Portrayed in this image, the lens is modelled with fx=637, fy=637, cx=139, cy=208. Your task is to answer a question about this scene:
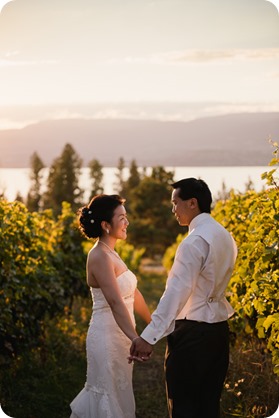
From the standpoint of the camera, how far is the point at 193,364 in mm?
4465

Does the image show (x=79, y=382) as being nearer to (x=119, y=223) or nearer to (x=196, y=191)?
(x=119, y=223)

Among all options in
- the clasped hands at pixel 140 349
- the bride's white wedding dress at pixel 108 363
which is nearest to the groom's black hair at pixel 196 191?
the bride's white wedding dress at pixel 108 363

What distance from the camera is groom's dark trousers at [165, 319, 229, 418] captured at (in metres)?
4.45

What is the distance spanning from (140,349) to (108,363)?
1.46 feet

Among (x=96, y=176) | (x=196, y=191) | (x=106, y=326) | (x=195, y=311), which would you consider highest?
(x=96, y=176)

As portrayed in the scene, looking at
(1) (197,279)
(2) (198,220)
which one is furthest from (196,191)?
(1) (197,279)

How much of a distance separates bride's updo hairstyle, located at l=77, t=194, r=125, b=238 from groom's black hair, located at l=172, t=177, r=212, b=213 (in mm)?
739

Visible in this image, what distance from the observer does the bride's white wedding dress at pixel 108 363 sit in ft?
16.7

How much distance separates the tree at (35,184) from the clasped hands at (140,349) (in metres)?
51.1

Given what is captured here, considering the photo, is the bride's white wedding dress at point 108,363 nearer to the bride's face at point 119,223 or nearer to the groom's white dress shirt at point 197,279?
the bride's face at point 119,223

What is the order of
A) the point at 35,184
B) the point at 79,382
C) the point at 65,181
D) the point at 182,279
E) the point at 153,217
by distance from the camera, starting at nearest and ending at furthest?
the point at 182,279 → the point at 79,382 → the point at 153,217 → the point at 65,181 → the point at 35,184

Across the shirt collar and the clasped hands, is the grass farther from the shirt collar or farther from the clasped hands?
the shirt collar

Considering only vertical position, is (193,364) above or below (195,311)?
below

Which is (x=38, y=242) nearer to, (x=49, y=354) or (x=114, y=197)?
(x=49, y=354)
